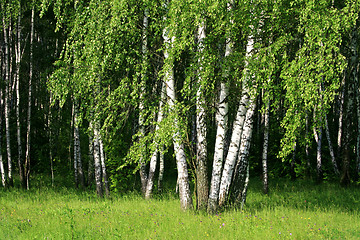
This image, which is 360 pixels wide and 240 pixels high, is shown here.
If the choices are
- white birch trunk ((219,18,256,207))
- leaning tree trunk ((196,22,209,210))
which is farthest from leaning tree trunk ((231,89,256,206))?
leaning tree trunk ((196,22,209,210))

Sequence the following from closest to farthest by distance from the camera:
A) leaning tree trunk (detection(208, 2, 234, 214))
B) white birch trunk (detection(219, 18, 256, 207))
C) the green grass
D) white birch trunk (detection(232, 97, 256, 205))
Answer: the green grass < white birch trunk (detection(219, 18, 256, 207)) < leaning tree trunk (detection(208, 2, 234, 214)) < white birch trunk (detection(232, 97, 256, 205))

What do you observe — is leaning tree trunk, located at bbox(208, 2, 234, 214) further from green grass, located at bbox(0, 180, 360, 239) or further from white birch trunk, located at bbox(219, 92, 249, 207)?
green grass, located at bbox(0, 180, 360, 239)

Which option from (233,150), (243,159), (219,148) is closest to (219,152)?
(219,148)

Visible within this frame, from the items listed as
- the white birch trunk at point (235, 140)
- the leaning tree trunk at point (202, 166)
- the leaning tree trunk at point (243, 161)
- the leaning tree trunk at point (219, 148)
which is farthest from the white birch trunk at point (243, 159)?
the leaning tree trunk at point (202, 166)

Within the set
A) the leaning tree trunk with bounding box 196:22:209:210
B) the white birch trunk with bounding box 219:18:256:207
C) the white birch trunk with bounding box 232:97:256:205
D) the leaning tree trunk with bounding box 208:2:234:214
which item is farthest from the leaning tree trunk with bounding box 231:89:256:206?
the leaning tree trunk with bounding box 196:22:209:210

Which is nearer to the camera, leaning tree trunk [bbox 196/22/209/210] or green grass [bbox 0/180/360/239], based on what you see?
green grass [bbox 0/180/360/239]

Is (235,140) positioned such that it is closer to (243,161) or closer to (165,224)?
(243,161)

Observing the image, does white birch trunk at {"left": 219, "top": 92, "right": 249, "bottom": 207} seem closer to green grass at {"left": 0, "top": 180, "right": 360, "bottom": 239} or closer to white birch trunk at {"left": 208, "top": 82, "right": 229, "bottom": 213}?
white birch trunk at {"left": 208, "top": 82, "right": 229, "bottom": 213}

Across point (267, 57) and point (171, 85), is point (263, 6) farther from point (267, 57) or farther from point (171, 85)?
point (171, 85)

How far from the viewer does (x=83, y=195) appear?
38.0 feet

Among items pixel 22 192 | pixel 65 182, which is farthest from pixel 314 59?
pixel 65 182

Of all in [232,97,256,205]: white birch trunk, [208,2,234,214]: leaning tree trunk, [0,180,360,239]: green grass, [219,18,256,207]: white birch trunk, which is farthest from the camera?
[232,97,256,205]: white birch trunk

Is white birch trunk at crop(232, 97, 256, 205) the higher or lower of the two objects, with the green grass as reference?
higher

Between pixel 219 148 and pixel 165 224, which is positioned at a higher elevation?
pixel 219 148
